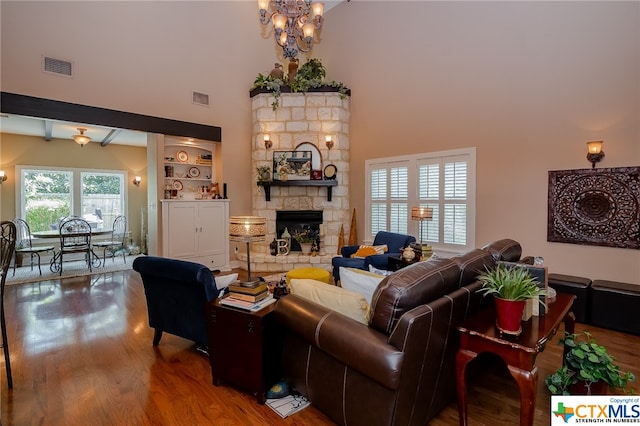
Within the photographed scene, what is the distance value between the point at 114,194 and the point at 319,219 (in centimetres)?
591

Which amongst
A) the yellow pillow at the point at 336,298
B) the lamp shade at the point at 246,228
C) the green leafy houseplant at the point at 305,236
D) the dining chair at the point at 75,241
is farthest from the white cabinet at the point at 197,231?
the yellow pillow at the point at 336,298

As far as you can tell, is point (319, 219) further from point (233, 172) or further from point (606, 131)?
point (606, 131)

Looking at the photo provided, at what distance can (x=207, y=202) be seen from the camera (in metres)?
6.14

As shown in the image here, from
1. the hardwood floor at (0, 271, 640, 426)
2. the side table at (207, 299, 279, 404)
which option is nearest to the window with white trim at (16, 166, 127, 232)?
the hardwood floor at (0, 271, 640, 426)

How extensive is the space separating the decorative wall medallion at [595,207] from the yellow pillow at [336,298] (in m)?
3.65

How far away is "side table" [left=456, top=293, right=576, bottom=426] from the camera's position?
1.60 metres

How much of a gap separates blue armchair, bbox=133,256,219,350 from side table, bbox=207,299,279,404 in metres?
0.22

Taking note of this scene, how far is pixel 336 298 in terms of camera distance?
2.00m

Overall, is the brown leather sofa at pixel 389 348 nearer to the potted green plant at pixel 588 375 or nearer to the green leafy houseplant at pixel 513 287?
the green leafy houseplant at pixel 513 287

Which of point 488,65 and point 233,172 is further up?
point 488,65

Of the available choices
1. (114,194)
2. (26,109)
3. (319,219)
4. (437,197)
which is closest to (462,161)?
(437,197)

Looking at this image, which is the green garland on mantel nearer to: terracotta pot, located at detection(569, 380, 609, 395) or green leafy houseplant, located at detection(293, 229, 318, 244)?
green leafy houseplant, located at detection(293, 229, 318, 244)

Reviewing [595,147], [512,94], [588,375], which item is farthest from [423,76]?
[588,375]

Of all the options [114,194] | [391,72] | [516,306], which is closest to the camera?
[516,306]
